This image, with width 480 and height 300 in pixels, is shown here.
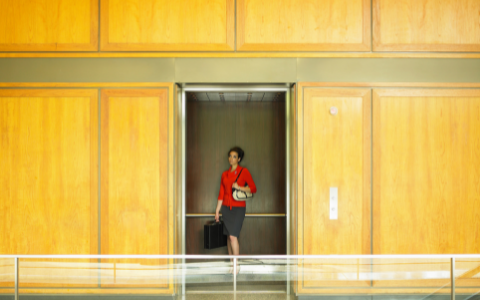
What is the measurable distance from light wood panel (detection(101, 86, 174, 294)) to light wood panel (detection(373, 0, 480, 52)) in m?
2.57

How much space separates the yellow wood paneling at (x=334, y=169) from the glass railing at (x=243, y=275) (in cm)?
70

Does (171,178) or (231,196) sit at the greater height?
(171,178)

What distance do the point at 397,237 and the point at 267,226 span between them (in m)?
2.44

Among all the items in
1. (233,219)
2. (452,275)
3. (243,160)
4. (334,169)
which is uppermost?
(243,160)

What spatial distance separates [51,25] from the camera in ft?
14.2

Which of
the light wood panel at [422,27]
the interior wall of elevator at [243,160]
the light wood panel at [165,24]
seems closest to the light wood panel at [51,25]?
the light wood panel at [165,24]

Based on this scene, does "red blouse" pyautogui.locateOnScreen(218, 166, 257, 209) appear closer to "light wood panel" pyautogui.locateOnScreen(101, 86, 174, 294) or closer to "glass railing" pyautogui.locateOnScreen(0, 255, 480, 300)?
"light wood panel" pyautogui.locateOnScreen(101, 86, 174, 294)

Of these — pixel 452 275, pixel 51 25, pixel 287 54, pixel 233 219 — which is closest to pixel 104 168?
pixel 51 25

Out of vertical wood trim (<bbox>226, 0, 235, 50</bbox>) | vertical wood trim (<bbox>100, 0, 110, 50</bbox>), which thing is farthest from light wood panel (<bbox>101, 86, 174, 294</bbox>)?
vertical wood trim (<bbox>226, 0, 235, 50</bbox>)

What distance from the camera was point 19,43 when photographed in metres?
4.34

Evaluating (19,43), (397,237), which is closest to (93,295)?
(19,43)

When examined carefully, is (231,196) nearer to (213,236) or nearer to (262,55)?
(213,236)

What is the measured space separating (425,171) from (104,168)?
3644 mm

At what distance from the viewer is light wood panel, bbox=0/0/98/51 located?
4328 millimetres
